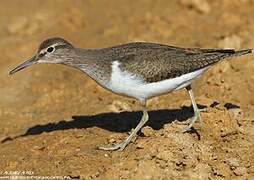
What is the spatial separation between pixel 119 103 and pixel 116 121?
62 cm

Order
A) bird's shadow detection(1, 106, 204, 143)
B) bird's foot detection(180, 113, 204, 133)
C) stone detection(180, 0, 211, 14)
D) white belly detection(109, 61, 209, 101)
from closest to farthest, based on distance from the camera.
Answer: white belly detection(109, 61, 209, 101)
bird's foot detection(180, 113, 204, 133)
bird's shadow detection(1, 106, 204, 143)
stone detection(180, 0, 211, 14)

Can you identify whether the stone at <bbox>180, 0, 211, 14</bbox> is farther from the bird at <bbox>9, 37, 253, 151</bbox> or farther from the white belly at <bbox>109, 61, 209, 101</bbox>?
the white belly at <bbox>109, 61, 209, 101</bbox>

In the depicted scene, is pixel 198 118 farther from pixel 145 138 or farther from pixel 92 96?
pixel 92 96

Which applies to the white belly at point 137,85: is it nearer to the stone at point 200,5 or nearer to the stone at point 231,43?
the stone at point 231,43

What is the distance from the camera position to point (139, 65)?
365 inches

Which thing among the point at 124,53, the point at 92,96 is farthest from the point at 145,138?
the point at 92,96

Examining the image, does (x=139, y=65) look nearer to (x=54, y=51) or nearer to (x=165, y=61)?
(x=165, y=61)

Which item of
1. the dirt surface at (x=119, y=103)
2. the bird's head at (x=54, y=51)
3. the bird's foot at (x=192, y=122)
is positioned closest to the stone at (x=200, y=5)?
the dirt surface at (x=119, y=103)

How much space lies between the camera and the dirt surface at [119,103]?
28.5 ft

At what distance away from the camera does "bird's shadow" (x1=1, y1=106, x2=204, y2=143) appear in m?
10.5

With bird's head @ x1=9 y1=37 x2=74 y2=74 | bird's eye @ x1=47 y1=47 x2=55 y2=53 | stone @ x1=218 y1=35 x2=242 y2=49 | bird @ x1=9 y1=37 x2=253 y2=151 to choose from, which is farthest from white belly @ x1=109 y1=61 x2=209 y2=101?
stone @ x1=218 y1=35 x2=242 y2=49

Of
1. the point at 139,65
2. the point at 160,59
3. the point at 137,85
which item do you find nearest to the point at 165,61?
the point at 160,59

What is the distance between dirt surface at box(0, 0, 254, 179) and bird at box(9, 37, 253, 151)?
58 cm

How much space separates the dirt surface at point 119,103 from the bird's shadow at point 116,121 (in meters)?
0.02
